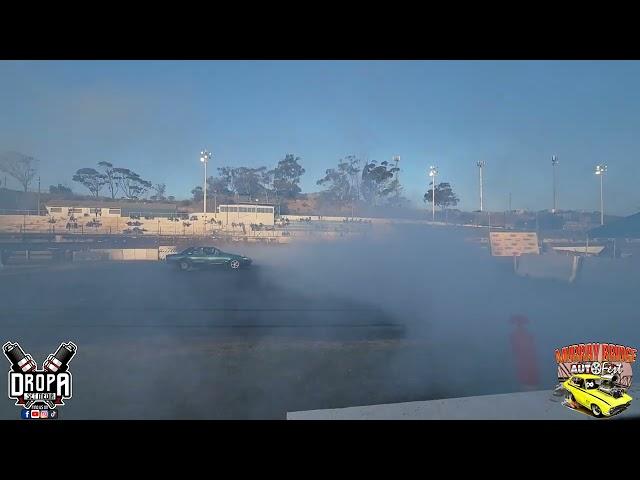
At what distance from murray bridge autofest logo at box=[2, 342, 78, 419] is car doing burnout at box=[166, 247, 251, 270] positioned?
823 centimetres

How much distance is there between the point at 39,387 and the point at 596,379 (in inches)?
133

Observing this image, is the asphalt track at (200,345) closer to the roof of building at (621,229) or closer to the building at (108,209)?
the building at (108,209)

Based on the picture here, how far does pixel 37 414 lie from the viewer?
2092mm

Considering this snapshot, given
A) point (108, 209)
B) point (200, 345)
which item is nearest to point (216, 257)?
point (108, 209)

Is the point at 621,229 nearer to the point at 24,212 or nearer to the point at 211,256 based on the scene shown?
the point at 211,256

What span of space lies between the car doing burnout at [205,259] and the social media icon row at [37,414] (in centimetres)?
838

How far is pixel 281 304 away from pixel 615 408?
4943mm

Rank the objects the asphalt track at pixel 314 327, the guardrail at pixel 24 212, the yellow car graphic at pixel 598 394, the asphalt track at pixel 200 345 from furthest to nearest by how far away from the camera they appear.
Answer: the guardrail at pixel 24 212, the asphalt track at pixel 314 327, the asphalt track at pixel 200 345, the yellow car graphic at pixel 598 394

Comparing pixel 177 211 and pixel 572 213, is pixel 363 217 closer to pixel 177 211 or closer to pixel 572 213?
pixel 572 213

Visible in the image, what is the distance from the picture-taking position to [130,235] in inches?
458

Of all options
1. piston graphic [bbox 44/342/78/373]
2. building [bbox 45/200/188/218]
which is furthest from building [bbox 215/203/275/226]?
piston graphic [bbox 44/342/78/373]

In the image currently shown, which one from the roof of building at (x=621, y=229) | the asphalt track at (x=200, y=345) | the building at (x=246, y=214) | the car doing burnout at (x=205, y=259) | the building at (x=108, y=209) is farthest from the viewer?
the car doing burnout at (x=205, y=259)

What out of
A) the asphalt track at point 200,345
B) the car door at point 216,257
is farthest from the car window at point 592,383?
the car door at point 216,257

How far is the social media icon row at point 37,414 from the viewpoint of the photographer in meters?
2.07
